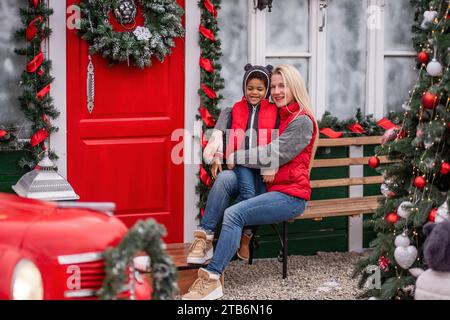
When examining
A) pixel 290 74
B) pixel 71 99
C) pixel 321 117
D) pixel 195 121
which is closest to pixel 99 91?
pixel 71 99

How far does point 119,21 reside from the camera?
7133 millimetres

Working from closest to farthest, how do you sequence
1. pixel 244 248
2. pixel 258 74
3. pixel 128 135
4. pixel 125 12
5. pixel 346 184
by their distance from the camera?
pixel 258 74
pixel 125 12
pixel 244 248
pixel 128 135
pixel 346 184

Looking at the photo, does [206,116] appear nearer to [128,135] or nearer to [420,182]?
[128,135]

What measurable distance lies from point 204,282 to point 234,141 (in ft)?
3.95

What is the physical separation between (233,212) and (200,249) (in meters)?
0.41

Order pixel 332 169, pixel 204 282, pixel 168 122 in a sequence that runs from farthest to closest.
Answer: pixel 332 169, pixel 168 122, pixel 204 282

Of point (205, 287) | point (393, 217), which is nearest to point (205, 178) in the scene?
point (205, 287)

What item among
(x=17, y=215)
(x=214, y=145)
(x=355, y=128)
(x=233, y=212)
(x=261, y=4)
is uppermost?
(x=261, y=4)

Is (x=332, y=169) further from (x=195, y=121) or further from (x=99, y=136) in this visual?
(x=99, y=136)

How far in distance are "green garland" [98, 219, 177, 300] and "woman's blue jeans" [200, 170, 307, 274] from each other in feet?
8.02

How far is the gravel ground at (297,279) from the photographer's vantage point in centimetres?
689

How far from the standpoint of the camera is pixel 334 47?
828cm

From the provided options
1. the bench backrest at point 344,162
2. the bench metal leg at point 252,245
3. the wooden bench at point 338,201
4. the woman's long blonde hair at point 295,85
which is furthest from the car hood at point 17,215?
the bench backrest at point 344,162

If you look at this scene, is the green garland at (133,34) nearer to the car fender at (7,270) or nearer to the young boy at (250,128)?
the young boy at (250,128)
